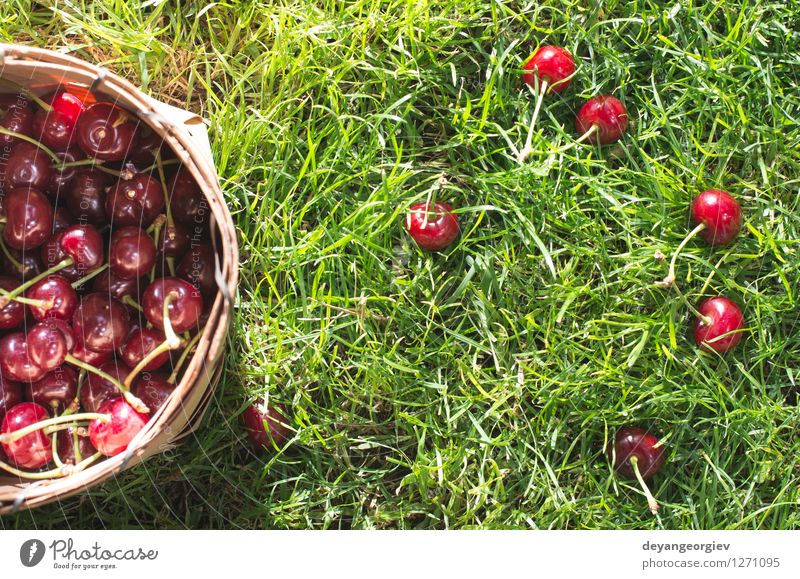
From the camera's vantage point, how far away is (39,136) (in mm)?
1418

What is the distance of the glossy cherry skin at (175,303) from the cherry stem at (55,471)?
25cm

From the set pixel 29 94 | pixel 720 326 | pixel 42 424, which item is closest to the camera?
pixel 42 424

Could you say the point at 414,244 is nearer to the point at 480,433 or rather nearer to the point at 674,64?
the point at 480,433

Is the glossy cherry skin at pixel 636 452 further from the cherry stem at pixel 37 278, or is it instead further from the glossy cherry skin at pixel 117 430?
the cherry stem at pixel 37 278

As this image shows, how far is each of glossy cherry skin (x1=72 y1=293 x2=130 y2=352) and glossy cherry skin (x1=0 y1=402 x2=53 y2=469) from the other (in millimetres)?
146

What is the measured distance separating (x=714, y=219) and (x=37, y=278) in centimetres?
123

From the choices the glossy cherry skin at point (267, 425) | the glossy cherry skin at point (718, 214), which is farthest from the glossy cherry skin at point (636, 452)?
the glossy cherry skin at point (267, 425)

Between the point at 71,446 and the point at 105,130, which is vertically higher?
the point at 105,130

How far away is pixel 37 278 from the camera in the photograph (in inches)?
54.0

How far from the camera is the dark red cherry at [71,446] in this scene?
1.37 metres

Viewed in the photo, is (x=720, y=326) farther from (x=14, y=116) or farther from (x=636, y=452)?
(x=14, y=116)

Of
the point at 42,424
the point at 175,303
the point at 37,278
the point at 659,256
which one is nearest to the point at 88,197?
the point at 37,278
